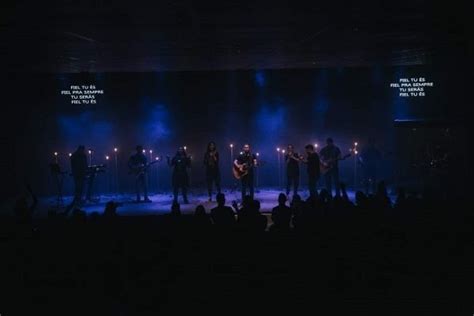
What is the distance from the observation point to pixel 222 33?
10.6 meters

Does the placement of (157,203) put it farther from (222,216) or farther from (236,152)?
(222,216)

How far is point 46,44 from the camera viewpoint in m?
11.4

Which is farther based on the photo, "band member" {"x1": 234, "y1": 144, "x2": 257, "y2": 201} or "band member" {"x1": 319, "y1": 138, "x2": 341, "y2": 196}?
"band member" {"x1": 319, "y1": 138, "x2": 341, "y2": 196}

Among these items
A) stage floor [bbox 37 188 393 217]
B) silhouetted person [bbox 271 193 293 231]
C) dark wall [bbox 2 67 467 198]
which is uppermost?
dark wall [bbox 2 67 467 198]

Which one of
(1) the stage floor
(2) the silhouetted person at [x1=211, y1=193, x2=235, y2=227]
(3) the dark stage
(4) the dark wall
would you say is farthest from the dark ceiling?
(1) the stage floor

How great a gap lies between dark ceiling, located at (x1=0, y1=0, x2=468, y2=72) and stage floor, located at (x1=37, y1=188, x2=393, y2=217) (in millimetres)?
4528

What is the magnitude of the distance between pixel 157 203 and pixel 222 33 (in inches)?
291

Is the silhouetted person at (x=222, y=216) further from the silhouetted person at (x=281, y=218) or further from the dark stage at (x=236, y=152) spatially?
the silhouetted person at (x=281, y=218)

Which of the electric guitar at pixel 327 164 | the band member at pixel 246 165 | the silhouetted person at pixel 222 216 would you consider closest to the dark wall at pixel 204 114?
the electric guitar at pixel 327 164

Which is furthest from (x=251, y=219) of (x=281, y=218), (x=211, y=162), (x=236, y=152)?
(x=236, y=152)

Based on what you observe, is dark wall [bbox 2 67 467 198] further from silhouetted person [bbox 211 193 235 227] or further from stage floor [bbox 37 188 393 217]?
silhouetted person [bbox 211 193 235 227]

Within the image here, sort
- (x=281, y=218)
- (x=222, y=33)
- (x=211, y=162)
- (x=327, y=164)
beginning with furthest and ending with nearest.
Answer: (x=327, y=164) < (x=211, y=162) < (x=222, y=33) < (x=281, y=218)

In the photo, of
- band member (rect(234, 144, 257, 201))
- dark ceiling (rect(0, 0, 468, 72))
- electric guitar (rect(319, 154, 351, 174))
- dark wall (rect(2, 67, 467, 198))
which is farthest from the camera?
dark wall (rect(2, 67, 467, 198))

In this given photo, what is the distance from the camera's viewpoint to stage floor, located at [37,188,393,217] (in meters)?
14.7
